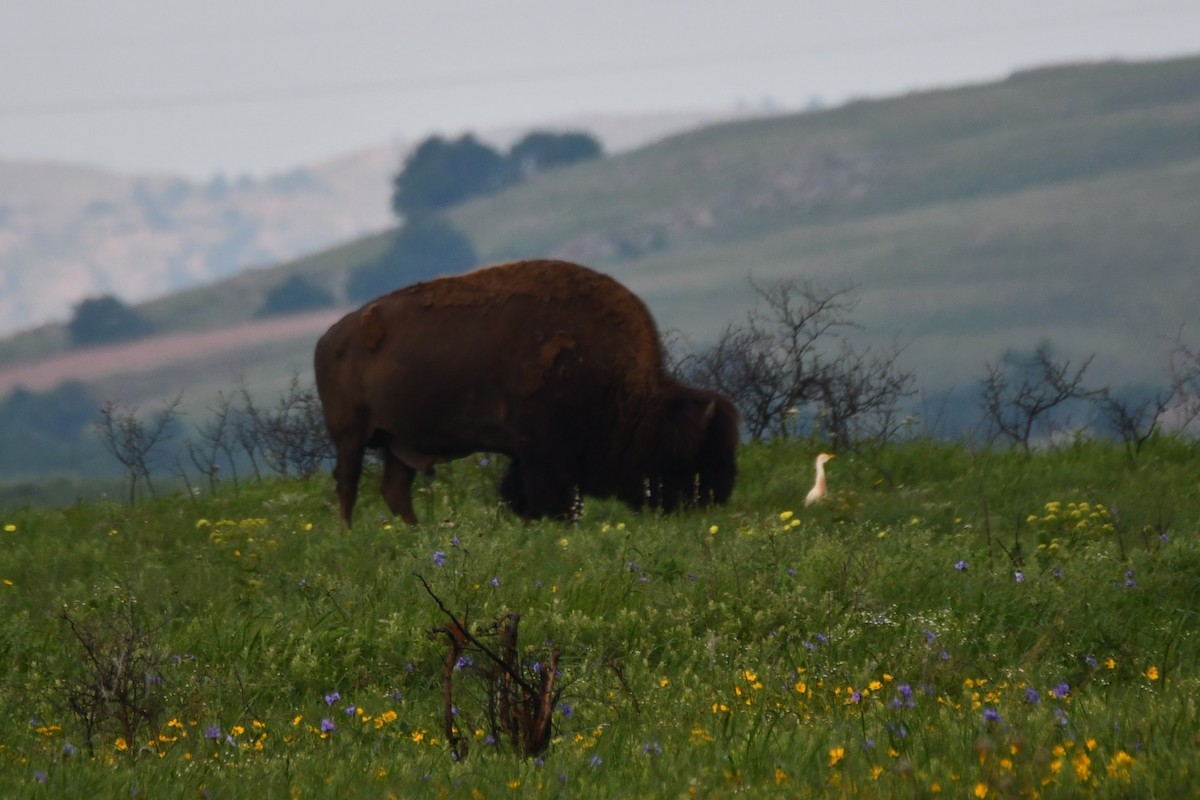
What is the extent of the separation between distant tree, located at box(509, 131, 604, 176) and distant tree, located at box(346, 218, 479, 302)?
2021cm

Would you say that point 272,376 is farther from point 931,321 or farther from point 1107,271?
point 1107,271

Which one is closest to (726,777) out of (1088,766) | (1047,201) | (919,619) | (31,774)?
(1088,766)

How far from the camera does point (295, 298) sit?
108 metres

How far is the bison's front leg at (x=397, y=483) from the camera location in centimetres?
1214

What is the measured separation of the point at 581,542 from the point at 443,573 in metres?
1.34

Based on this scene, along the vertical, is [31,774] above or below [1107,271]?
above

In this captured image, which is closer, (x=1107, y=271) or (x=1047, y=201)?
(x=1107, y=271)

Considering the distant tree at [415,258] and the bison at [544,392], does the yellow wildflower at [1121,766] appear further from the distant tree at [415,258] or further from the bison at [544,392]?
the distant tree at [415,258]

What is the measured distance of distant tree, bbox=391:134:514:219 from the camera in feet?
411

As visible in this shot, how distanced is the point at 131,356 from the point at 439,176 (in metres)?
42.4

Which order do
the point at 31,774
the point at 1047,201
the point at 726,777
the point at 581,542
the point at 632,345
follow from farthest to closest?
the point at 1047,201 < the point at 632,345 < the point at 581,542 < the point at 31,774 < the point at 726,777

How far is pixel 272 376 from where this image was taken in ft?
294

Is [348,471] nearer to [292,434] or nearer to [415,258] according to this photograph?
[292,434]

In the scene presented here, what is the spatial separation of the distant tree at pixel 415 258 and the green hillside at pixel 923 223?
1603mm
